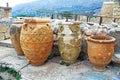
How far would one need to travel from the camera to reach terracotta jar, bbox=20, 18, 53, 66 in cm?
257

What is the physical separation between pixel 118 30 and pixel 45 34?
1.15 meters

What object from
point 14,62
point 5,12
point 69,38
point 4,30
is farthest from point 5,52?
point 5,12

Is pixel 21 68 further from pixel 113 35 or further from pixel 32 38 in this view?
pixel 113 35

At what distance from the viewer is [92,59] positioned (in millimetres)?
2656

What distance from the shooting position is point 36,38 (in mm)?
2570

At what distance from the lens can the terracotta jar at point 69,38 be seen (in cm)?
277

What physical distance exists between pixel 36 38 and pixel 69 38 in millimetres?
497

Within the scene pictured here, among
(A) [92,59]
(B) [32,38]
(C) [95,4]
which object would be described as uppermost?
(C) [95,4]

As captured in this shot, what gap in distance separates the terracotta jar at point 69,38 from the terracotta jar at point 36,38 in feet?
0.70

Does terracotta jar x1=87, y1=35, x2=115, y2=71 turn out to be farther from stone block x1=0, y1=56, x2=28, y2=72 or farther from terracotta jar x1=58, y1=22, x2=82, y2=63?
stone block x1=0, y1=56, x2=28, y2=72

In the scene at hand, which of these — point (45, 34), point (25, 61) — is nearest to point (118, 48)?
point (45, 34)

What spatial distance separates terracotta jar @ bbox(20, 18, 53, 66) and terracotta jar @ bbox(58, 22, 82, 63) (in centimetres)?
21

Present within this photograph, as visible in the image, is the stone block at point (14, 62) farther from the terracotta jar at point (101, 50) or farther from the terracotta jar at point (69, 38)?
the terracotta jar at point (101, 50)

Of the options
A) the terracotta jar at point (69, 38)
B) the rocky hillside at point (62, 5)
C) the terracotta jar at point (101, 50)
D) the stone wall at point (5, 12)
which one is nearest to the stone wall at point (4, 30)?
the stone wall at point (5, 12)
